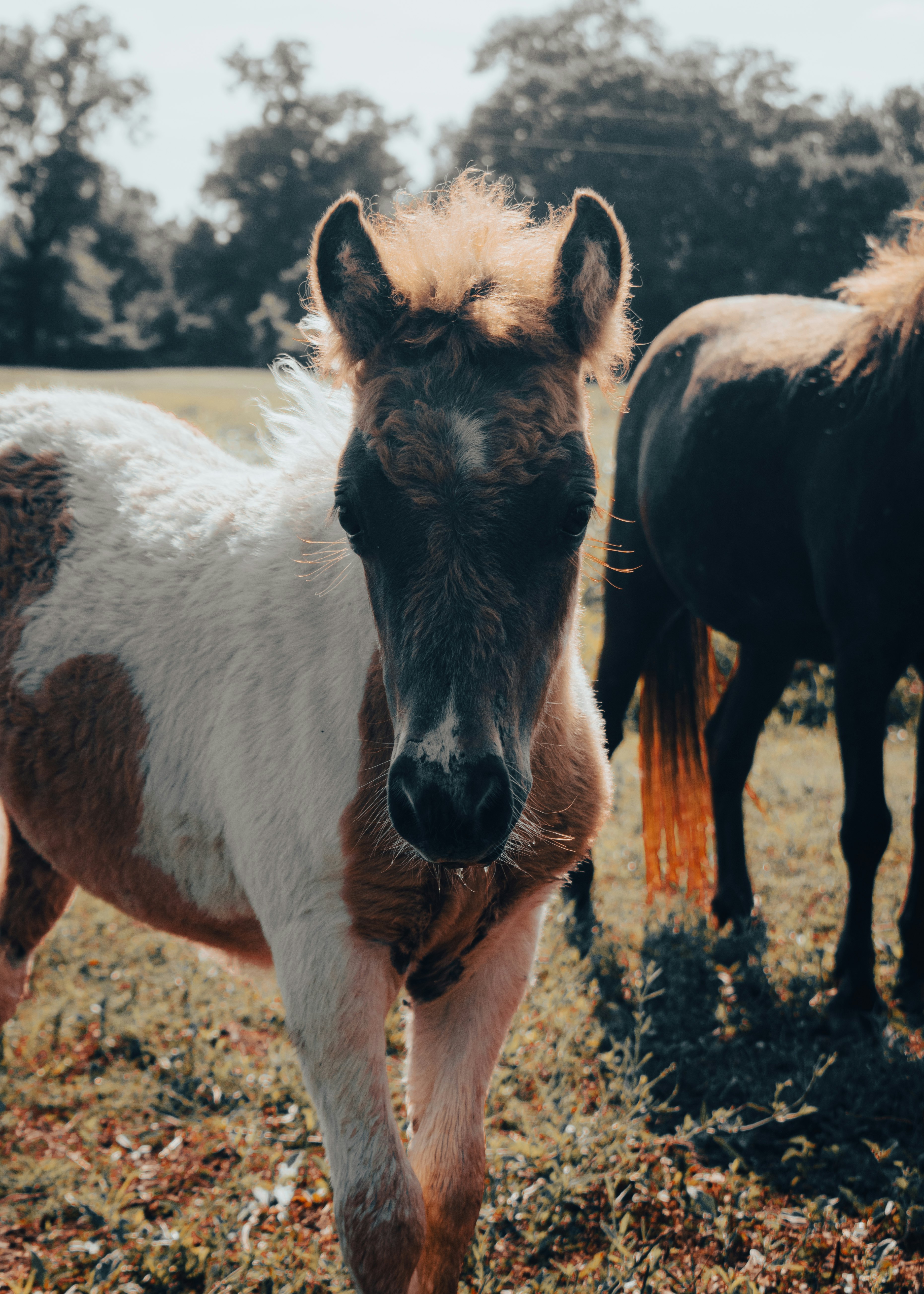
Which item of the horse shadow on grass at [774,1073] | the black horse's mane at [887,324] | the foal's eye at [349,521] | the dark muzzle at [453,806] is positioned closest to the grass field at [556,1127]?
the horse shadow on grass at [774,1073]

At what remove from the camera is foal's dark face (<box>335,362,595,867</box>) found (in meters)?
1.46

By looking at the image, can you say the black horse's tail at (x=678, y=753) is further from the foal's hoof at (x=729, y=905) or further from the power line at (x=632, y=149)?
the power line at (x=632, y=149)

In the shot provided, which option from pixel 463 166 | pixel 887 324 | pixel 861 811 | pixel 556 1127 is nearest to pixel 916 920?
pixel 861 811

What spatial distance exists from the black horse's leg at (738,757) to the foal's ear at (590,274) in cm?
281

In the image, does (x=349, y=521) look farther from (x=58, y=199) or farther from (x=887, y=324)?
(x=58, y=199)

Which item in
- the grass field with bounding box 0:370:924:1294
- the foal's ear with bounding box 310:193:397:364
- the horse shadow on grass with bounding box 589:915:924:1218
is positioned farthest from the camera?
the horse shadow on grass with bounding box 589:915:924:1218

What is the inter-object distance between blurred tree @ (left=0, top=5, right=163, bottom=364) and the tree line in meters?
0.10

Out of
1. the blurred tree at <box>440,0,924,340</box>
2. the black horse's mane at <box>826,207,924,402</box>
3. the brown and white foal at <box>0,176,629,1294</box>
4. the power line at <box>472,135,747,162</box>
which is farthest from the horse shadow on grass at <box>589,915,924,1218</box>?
the power line at <box>472,135,747,162</box>

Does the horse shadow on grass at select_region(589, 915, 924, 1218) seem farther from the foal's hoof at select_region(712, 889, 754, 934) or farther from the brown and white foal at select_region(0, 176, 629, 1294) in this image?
the brown and white foal at select_region(0, 176, 629, 1294)

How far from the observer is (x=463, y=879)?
75.6 inches

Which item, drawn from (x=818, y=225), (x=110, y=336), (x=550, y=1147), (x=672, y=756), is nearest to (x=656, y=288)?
(x=818, y=225)

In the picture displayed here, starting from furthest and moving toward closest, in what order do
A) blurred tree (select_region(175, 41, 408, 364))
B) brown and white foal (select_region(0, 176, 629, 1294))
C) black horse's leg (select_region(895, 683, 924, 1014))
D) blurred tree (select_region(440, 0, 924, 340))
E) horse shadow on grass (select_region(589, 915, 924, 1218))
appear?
blurred tree (select_region(175, 41, 408, 364)) < blurred tree (select_region(440, 0, 924, 340)) < black horse's leg (select_region(895, 683, 924, 1014)) < horse shadow on grass (select_region(589, 915, 924, 1218)) < brown and white foal (select_region(0, 176, 629, 1294))

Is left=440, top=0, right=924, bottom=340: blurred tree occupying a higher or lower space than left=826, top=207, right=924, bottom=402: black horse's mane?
higher

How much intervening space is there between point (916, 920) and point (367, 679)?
2914mm
